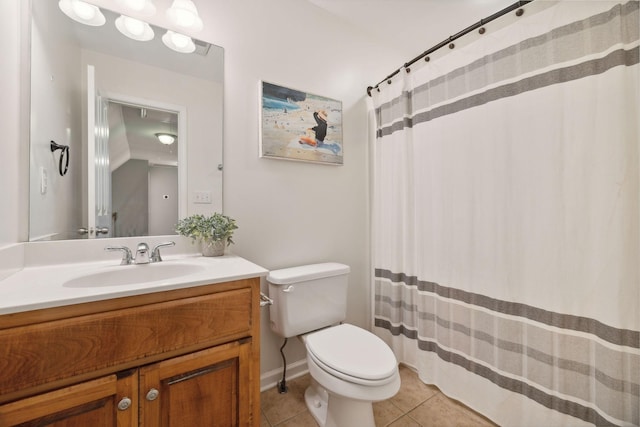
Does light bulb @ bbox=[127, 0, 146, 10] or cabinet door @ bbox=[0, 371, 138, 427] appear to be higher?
light bulb @ bbox=[127, 0, 146, 10]

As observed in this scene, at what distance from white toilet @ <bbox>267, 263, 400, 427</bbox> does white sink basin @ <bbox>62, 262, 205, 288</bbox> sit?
429 millimetres

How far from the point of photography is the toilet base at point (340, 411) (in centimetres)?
114

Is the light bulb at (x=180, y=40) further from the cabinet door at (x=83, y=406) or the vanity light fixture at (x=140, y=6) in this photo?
the cabinet door at (x=83, y=406)

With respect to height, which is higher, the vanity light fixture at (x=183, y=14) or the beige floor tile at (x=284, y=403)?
the vanity light fixture at (x=183, y=14)

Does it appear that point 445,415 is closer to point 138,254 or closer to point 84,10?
point 138,254

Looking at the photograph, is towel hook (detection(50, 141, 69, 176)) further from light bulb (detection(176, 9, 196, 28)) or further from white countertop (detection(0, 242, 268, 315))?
light bulb (detection(176, 9, 196, 28))

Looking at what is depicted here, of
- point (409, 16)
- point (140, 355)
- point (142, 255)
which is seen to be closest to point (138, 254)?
point (142, 255)

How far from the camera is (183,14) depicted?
125cm

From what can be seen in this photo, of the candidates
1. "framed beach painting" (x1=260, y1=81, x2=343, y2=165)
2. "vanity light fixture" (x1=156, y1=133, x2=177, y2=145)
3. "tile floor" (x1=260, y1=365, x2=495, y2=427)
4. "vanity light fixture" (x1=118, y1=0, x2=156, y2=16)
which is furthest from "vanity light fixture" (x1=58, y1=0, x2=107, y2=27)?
"tile floor" (x1=260, y1=365, x2=495, y2=427)

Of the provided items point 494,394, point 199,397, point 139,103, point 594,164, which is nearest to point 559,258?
point 594,164

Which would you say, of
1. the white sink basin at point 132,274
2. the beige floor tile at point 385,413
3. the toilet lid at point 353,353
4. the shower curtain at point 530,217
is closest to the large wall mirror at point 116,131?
the white sink basin at point 132,274

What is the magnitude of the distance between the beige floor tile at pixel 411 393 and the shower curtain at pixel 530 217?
0.09 m

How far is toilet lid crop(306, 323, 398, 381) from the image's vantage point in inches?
41.1

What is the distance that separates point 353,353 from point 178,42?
5.61 ft
